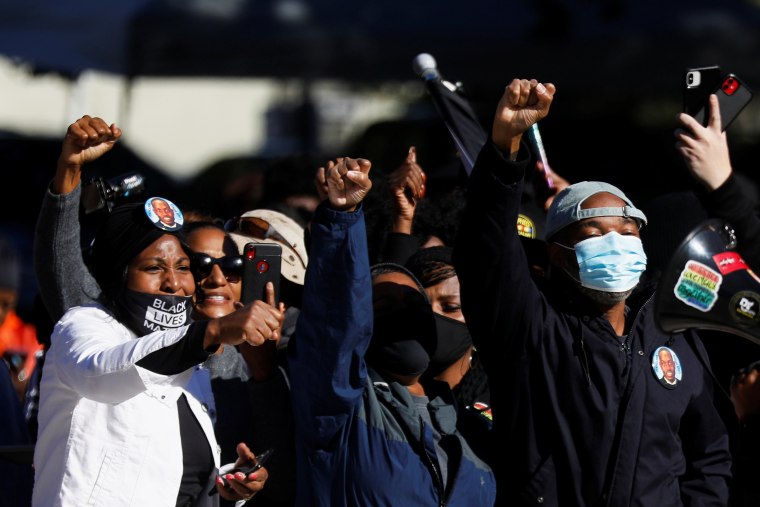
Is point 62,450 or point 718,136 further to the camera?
point 718,136

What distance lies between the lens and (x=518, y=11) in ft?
27.6

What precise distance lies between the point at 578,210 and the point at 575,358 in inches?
17.7

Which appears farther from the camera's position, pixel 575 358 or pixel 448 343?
pixel 448 343

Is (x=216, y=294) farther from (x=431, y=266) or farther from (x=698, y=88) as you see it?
(x=698, y=88)

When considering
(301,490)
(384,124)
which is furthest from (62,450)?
(384,124)

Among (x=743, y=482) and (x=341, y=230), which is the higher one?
(x=341, y=230)

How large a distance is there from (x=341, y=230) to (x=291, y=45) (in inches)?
210

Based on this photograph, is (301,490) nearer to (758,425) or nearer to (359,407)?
Answer: (359,407)

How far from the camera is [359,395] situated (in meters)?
3.32

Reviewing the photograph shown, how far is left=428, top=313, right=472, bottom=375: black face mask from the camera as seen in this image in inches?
154

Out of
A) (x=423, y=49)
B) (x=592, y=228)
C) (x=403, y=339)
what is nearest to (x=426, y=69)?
(x=592, y=228)

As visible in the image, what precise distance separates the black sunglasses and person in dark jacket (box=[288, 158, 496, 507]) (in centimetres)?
45

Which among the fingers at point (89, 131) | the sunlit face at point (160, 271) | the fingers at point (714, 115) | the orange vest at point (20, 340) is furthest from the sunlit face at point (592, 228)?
the orange vest at point (20, 340)

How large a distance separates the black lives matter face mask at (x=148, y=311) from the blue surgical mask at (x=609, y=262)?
3.78 feet
